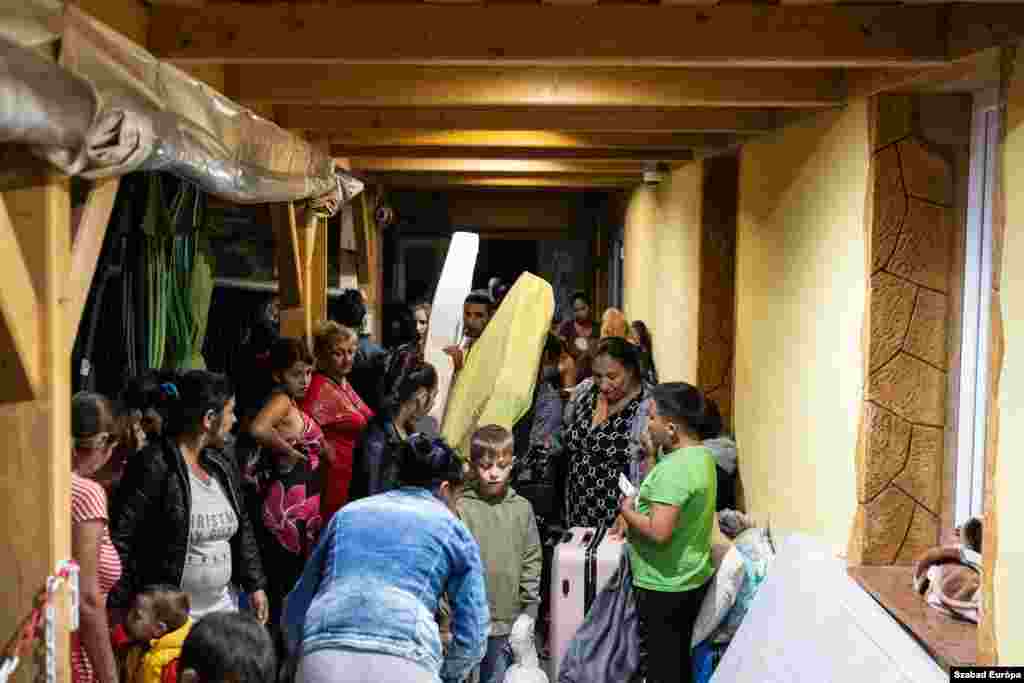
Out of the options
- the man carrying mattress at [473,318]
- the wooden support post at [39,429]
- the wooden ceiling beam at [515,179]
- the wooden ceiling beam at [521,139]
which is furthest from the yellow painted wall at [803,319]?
the wooden ceiling beam at [515,179]

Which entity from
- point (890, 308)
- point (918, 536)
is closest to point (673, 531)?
point (918, 536)

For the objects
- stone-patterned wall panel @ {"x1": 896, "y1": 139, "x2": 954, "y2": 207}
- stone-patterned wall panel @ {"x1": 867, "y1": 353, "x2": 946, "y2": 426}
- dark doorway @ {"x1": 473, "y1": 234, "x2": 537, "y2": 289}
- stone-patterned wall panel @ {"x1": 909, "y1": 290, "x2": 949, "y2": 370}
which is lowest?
stone-patterned wall panel @ {"x1": 867, "y1": 353, "x2": 946, "y2": 426}

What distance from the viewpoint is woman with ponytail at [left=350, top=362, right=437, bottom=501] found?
181 inches

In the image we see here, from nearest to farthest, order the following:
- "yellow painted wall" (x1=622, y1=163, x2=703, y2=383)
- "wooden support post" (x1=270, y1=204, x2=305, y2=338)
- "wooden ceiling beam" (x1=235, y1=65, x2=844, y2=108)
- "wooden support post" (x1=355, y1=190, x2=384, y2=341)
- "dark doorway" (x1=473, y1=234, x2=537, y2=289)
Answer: "wooden ceiling beam" (x1=235, y1=65, x2=844, y2=108) → "wooden support post" (x1=270, y1=204, x2=305, y2=338) → "yellow painted wall" (x1=622, y1=163, x2=703, y2=383) → "wooden support post" (x1=355, y1=190, x2=384, y2=341) → "dark doorway" (x1=473, y1=234, x2=537, y2=289)

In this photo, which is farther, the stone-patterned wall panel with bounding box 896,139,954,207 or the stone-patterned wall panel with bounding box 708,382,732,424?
the stone-patterned wall panel with bounding box 708,382,732,424

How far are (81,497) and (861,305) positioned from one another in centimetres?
276

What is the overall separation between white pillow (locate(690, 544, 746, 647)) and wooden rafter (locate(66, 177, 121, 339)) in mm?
2334

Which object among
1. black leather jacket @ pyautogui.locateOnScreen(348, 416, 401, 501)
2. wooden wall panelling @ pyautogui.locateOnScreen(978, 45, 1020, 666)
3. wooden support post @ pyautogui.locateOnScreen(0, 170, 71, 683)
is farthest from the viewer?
black leather jacket @ pyautogui.locateOnScreen(348, 416, 401, 501)

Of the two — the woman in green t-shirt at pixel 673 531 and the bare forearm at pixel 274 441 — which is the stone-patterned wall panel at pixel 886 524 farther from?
the bare forearm at pixel 274 441

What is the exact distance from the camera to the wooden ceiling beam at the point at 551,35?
12.8 ft

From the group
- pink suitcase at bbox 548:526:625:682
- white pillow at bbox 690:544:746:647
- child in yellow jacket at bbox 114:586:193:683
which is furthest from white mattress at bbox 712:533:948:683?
child in yellow jacket at bbox 114:586:193:683

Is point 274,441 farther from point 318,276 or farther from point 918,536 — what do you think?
point 318,276

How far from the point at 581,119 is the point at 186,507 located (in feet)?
11.0

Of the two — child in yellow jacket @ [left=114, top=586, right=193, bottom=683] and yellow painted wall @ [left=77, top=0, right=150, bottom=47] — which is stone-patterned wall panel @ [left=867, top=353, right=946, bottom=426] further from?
yellow painted wall @ [left=77, top=0, right=150, bottom=47]
